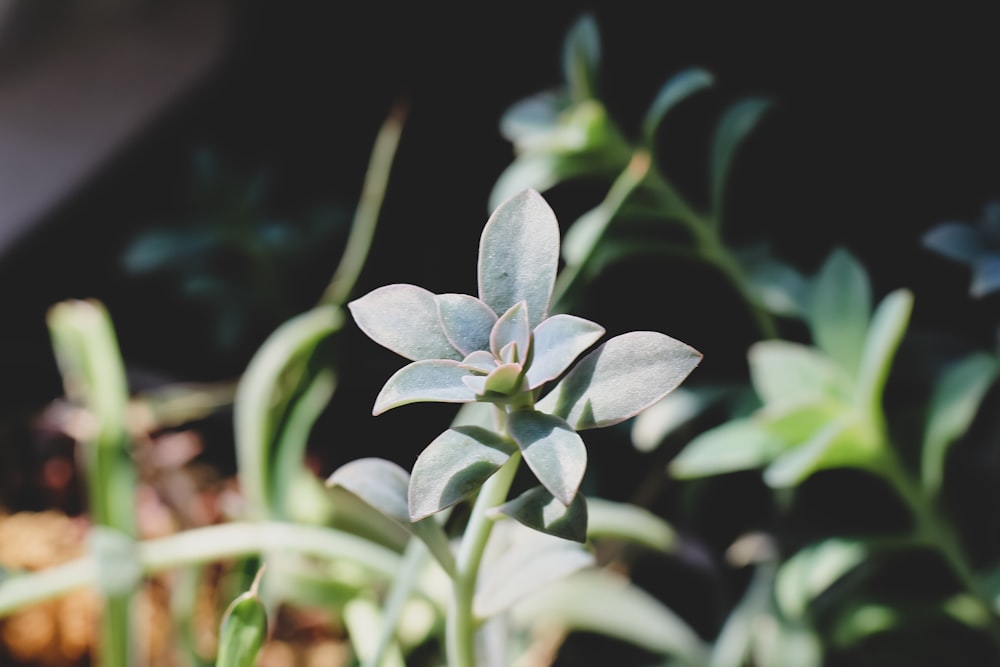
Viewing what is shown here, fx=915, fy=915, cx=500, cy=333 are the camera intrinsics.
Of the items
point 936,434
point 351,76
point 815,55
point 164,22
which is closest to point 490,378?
point 936,434

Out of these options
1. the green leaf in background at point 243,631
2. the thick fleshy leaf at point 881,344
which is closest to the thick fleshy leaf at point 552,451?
the green leaf in background at point 243,631

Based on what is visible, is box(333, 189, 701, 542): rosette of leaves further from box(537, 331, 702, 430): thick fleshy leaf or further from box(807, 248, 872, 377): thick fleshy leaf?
box(807, 248, 872, 377): thick fleshy leaf

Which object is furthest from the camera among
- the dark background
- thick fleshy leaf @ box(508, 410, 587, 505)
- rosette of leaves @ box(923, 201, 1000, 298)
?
the dark background

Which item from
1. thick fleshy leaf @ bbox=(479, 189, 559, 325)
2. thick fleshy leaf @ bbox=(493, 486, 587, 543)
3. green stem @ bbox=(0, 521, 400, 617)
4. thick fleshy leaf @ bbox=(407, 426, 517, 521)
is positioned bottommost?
green stem @ bbox=(0, 521, 400, 617)

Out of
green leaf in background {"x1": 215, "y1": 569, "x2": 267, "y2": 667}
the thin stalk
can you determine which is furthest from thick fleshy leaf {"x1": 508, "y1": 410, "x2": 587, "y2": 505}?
the thin stalk

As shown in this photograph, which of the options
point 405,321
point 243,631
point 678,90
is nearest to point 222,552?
point 243,631

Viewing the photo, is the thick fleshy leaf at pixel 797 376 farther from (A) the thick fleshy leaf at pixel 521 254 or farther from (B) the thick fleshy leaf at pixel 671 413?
(A) the thick fleshy leaf at pixel 521 254

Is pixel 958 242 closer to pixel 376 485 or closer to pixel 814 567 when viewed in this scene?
pixel 814 567
